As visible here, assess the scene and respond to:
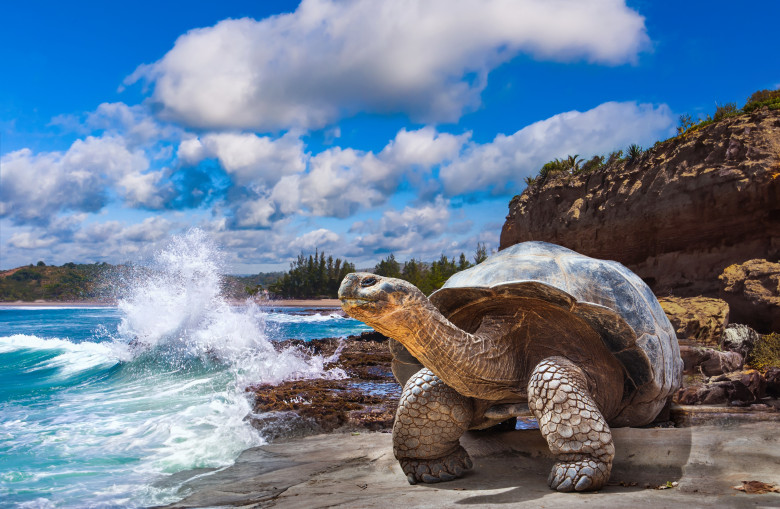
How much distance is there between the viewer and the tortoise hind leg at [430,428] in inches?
127

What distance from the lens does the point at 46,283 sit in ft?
285

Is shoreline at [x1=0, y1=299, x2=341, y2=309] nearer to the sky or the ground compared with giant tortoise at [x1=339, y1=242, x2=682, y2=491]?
nearer to the ground

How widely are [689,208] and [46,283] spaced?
102 metres

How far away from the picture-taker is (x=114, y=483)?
4508mm

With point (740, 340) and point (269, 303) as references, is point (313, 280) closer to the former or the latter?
point (269, 303)

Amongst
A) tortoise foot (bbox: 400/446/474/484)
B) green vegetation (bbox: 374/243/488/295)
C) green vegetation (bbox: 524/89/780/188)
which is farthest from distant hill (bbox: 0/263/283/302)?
tortoise foot (bbox: 400/446/474/484)

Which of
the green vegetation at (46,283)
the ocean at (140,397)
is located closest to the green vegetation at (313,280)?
the green vegetation at (46,283)

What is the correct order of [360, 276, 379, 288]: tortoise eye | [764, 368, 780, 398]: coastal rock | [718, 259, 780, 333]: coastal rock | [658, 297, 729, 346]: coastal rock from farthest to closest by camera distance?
1. [658, 297, 729, 346]: coastal rock
2. [718, 259, 780, 333]: coastal rock
3. [764, 368, 780, 398]: coastal rock
4. [360, 276, 379, 288]: tortoise eye

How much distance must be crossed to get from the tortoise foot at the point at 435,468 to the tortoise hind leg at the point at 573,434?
30.1 inches

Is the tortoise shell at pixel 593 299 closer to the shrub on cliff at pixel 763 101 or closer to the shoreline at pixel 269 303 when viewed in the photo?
the shrub on cliff at pixel 763 101

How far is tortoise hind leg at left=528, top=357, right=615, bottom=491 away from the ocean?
3118mm

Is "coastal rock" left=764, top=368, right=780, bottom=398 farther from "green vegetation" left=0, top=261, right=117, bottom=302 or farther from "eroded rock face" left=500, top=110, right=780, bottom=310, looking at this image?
"green vegetation" left=0, top=261, right=117, bottom=302

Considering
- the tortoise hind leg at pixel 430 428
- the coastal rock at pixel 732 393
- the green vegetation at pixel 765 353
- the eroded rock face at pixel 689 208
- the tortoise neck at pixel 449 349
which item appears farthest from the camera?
the eroded rock face at pixel 689 208

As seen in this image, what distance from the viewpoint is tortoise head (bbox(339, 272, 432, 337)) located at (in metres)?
2.51
